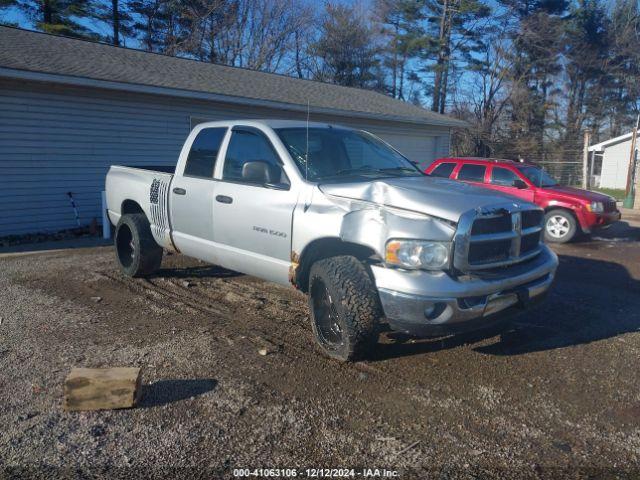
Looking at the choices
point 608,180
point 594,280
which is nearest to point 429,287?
point 594,280

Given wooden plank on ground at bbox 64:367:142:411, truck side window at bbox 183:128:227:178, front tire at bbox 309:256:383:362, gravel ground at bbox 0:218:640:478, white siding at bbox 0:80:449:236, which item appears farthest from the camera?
white siding at bbox 0:80:449:236

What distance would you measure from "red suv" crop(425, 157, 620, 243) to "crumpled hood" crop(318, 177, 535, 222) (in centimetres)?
613

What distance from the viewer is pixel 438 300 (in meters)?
3.73

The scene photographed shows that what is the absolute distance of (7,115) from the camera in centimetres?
992

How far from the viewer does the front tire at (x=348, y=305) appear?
13.0 ft

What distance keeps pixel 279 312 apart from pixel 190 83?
8846 mm

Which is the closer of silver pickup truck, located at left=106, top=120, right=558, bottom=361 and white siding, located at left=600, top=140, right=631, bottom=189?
silver pickup truck, located at left=106, top=120, right=558, bottom=361

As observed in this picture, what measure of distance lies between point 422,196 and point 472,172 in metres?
7.88

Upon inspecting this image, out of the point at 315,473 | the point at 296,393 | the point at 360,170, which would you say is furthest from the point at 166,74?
the point at 315,473

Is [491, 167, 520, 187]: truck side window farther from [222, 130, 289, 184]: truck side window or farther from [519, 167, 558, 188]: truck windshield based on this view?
[222, 130, 289, 184]: truck side window

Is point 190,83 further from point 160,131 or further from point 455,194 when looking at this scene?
point 455,194

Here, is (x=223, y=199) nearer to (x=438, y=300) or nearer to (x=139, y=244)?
(x=139, y=244)

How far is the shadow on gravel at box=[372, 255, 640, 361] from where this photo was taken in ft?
15.4

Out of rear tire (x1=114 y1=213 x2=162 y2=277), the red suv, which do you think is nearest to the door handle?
rear tire (x1=114 y1=213 x2=162 y2=277)
